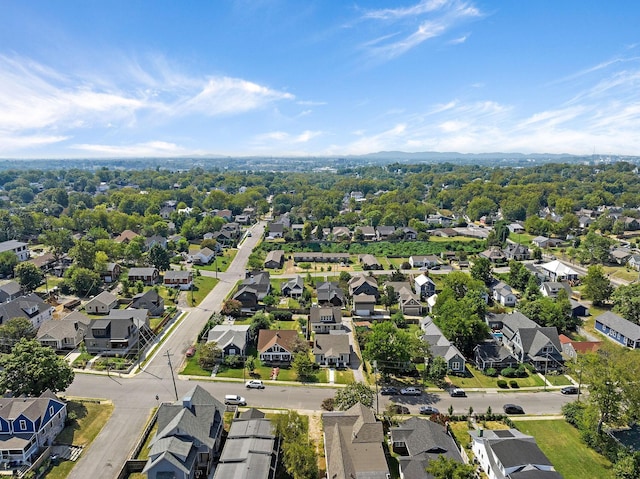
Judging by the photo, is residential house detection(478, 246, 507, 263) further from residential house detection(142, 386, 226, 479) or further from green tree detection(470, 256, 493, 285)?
residential house detection(142, 386, 226, 479)

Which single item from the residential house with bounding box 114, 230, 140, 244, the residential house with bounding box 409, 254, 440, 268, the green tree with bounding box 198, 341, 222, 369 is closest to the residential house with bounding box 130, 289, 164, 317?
the green tree with bounding box 198, 341, 222, 369

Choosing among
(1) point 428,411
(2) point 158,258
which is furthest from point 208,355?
(2) point 158,258

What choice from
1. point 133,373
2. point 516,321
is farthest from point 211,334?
point 516,321

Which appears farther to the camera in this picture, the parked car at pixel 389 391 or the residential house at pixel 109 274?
the residential house at pixel 109 274

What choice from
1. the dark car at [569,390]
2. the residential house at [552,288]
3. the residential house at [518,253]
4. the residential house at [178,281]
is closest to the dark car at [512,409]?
the dark car at [569,390]

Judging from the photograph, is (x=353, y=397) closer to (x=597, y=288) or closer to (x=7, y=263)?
(x=597, y=288)

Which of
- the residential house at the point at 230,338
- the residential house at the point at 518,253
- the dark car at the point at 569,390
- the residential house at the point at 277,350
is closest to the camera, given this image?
the dark car at the point at 569,390

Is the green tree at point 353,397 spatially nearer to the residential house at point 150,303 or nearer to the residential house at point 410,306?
the residential house at point 410,306
